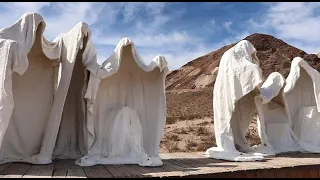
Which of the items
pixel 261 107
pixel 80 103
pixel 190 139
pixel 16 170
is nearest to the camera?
pixel 16 170

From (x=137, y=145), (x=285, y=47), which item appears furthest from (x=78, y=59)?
(x=285, y=47)

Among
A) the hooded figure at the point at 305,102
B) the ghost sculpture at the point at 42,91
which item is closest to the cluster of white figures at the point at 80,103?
the ghost sculpture at the point at 42,91

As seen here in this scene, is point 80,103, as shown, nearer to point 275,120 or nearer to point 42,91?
point 42,91

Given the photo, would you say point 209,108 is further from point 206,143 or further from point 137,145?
point 137,145

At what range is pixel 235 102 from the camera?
25.8 feet

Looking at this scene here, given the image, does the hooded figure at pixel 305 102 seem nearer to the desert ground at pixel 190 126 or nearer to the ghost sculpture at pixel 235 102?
the ghost sculpture at pixel 235 102

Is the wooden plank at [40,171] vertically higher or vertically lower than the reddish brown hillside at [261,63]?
lower

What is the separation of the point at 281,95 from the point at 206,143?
19.7 ft

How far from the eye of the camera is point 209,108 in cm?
3316

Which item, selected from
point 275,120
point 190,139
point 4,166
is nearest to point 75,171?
point 4,166

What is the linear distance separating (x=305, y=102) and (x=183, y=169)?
469cm

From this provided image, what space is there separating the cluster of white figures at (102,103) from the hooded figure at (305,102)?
1.35 ft

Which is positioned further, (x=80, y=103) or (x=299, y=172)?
(x=80, y=103)

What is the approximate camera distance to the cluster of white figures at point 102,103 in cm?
694
